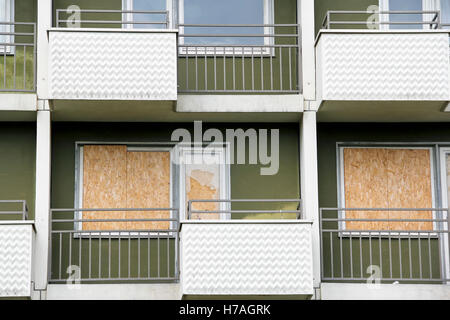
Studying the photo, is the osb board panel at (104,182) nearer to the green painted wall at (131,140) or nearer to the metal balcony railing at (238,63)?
the green painted wall at (131,140)

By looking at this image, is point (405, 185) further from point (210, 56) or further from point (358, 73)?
point (210, 56)

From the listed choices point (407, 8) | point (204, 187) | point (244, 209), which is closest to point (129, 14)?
point (204, 187)

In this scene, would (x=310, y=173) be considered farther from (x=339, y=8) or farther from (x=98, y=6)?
(x=98, y=6)

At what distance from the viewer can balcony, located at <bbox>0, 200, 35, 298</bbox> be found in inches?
779

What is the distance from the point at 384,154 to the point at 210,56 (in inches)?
138

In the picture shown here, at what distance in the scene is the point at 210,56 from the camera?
2217 cm

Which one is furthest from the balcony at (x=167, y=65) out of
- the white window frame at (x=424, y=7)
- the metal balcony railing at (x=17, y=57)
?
the white window frame at (x=424, y=7)

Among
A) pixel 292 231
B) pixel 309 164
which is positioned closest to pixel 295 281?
pixel 292 231

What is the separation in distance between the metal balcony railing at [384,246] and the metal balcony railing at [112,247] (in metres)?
2.69

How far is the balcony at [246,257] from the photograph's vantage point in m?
20.0

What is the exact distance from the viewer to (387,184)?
22000mm

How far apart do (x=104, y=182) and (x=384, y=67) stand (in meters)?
5.17

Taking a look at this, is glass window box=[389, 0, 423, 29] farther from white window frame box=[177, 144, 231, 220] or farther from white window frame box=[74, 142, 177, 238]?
A: white window frame box=[74, 142, 177, 238]

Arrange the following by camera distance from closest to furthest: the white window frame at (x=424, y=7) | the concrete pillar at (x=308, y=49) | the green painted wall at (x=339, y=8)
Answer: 1. the concrete pillar at (x=308, y=49)
2. the green painted wall at (x=339, y=8)
3. the white window frame at (x=424, y=7)
